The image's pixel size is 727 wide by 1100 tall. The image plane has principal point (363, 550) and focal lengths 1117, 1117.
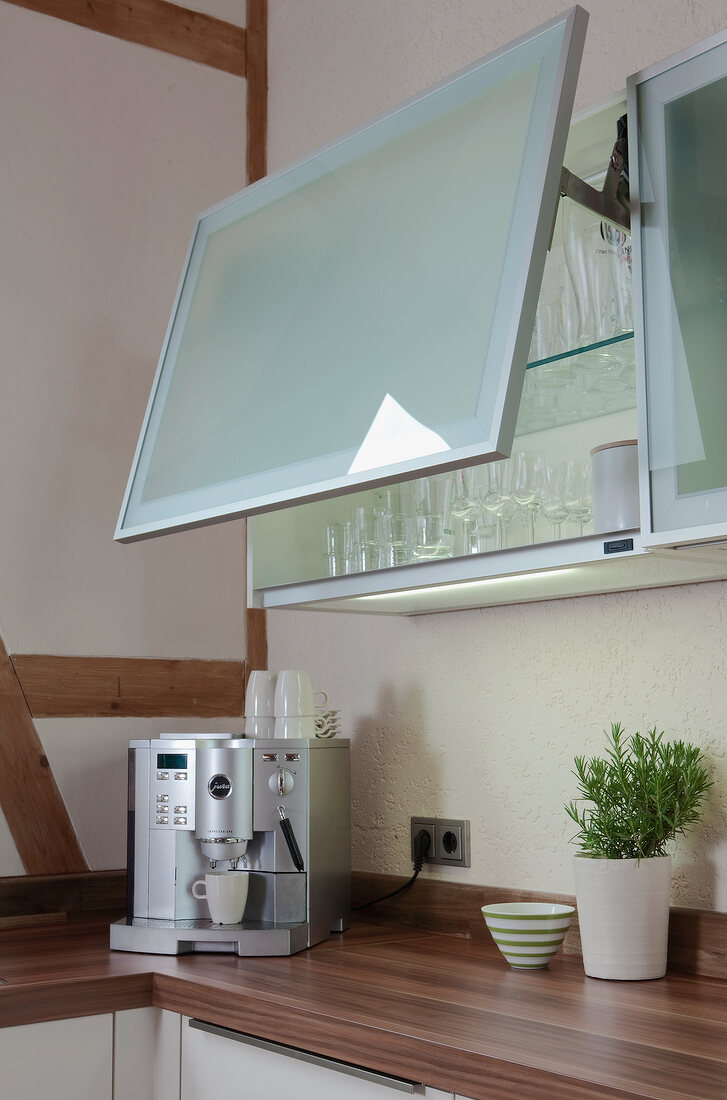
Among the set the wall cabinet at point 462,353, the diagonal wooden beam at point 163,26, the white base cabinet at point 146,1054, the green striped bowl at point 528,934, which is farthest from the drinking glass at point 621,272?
the diagonal wooden beam at point 163,26

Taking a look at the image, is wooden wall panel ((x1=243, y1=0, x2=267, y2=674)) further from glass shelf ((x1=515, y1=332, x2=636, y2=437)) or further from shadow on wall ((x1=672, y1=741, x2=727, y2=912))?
shadow on wall ((x1=672, y1=741, x2=727, y2=912))

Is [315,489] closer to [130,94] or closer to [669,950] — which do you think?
[669,950]

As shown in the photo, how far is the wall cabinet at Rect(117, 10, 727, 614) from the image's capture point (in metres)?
1.34

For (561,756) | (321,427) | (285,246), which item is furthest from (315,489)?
(561,756)


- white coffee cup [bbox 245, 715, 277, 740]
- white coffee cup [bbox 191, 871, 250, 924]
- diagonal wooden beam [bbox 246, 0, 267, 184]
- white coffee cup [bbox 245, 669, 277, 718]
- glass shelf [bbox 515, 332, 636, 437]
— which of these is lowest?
white coffee cup [bbox 191, 871, 250, 924]

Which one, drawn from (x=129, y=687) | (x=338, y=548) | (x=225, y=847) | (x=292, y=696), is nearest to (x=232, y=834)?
(x=225, y=847)

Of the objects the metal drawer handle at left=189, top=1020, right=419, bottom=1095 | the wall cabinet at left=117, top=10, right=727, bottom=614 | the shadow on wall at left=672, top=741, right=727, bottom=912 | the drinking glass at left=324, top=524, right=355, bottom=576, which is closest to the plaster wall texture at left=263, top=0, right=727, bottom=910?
the shadow on wall at left=672, top=741, right=727, bottom=912

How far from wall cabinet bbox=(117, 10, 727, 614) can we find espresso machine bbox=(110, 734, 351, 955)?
29 cm

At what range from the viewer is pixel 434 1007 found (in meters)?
1.40

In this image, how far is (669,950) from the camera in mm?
1629

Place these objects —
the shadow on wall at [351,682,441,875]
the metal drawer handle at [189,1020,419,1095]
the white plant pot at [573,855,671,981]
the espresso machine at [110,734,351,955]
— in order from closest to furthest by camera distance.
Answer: the metal drawer handle at [189,1020,419,1095]
the white plant pot at [573,855,671,981]
the espresso machine at [110,734,351,955]
the shadow on wall at [351,682,441,875]

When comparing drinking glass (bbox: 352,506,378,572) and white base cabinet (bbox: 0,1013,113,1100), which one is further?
drinking glass (bbox: 352,506,378,572)

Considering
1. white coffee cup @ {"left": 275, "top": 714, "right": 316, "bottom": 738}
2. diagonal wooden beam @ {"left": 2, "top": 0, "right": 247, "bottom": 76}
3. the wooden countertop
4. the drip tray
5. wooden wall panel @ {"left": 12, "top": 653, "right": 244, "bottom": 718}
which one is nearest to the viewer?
the wooden countertop

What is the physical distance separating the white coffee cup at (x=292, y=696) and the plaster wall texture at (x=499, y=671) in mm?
260
